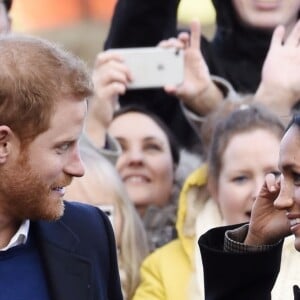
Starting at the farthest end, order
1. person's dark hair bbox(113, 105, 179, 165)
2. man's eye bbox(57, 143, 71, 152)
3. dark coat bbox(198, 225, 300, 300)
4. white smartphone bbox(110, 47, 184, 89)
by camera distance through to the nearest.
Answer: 1. person's dark hair bbox(113, 105, 179, 165)
2. white smartphone bbox(110, 47, 184, 89)
3. dark coat bbox(198, 225, 300, 300)
4. man's eye bbox(57, 143, 71, 152)

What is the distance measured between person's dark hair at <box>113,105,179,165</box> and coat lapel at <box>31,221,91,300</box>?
1294mm

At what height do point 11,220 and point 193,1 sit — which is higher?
point 193,1

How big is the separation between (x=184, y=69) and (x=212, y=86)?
105 mm

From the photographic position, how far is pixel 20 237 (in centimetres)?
297

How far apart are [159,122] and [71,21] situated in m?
6.30

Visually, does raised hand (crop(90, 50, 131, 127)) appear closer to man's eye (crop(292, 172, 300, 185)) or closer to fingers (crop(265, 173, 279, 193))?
fingers (crop(265, 173, 279, 193))

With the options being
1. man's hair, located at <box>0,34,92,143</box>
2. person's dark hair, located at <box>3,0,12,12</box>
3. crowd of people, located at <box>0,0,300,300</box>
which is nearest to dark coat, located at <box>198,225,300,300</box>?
crowd of people, located at <box>0,0,300,300</box>

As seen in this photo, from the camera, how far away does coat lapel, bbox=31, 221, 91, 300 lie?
297cm

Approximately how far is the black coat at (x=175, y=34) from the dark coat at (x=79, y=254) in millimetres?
1361

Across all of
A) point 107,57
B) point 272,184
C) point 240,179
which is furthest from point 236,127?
point 272,184

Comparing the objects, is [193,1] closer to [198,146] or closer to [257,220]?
[198,146]

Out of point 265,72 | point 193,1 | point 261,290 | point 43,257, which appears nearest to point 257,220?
point 261,290

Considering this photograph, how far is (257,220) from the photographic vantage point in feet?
10.0

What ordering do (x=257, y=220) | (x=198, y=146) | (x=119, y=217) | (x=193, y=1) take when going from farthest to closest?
(x=193, y=1) → (x=198, y=146) → (x=119, y=217) → (x=257, y=220)
